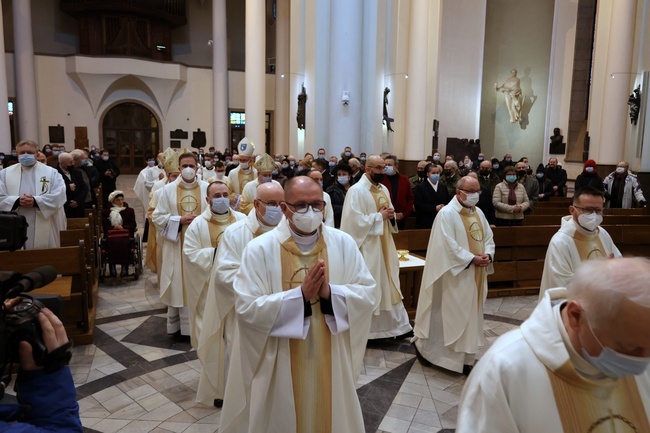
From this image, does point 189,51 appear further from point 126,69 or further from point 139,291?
point 139,291

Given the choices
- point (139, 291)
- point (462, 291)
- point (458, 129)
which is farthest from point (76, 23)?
point (462, 291)

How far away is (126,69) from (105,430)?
21.2m

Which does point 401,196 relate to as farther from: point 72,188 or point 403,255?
point 72,188

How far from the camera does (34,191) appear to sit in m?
6.48

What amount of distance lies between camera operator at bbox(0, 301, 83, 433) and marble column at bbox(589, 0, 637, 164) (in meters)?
16.3

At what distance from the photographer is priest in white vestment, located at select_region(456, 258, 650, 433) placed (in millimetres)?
1497

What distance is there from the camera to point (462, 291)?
5.04 meters

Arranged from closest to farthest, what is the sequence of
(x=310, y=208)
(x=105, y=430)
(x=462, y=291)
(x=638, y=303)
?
(x=638, y=303)
(x=310, y=208)
(x=105, y=430)
(x=462, y=291)

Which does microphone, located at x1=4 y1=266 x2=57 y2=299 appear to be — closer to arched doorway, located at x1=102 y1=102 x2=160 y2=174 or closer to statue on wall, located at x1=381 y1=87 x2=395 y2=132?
statue on wall, located at x1=381 y1=87 x2=395 y2=132

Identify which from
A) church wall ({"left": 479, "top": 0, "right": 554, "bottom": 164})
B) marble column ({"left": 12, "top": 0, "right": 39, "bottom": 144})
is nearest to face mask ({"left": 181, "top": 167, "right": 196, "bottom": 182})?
marble column ({"left": 12, "top": 0, "right": 39, "bottom": 144})

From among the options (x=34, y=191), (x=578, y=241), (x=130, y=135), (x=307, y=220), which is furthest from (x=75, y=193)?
(x=130, y=135)

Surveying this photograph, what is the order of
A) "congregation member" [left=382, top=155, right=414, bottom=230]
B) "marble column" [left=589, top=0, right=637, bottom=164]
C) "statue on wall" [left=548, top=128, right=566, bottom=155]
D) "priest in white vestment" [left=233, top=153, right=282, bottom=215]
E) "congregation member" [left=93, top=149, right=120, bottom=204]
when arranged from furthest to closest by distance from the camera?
"statue on wall" [left=548, top=128, right=566, bottom=155] → "marble column" [left=589, top=0, right=637, bottom=164] → "congregation member" [left=93, top=149, right=120, bottom=204] → "congregation member" [left=382, top=155, right=414, bottom=230] → "priest in white vestment" [left=233, top=153, right=282, bottom=215]

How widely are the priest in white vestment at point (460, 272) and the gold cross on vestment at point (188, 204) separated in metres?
3.06

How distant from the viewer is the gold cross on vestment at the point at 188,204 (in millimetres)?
6486
